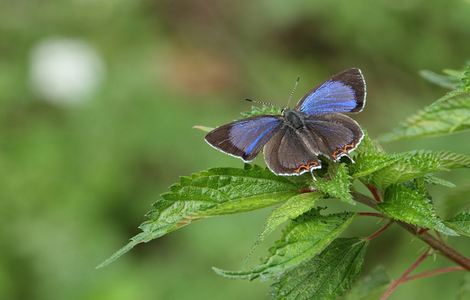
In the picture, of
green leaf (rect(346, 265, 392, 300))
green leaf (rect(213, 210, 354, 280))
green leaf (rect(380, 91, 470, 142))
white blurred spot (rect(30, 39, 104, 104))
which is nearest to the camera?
green leaf (rect(213, 210, 354, 280))

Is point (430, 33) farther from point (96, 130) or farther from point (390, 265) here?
point (96, 130)

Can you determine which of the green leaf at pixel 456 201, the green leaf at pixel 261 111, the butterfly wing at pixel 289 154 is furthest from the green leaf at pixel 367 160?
the green leaf at pixel 456 201

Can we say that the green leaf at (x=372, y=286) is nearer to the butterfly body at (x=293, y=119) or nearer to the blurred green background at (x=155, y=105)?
the butterfly body at (x=293, y=119)

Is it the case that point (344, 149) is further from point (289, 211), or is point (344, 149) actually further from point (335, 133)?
point (289, 211)

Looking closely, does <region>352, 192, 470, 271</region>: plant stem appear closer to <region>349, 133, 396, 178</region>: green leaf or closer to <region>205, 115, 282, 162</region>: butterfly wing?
<region>349, 133, 396, 178</region>: green leaf

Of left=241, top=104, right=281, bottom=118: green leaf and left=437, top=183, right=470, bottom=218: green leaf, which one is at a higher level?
left=241, top=104, right=281, bottom=118: green leaf

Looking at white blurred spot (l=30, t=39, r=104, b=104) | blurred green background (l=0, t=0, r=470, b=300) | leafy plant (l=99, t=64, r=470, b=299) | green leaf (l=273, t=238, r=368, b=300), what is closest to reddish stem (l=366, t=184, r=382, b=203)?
leafy plant (l=99, t=64, r=470, b=299)
